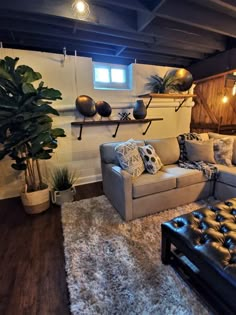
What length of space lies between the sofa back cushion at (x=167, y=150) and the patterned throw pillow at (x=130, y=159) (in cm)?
50

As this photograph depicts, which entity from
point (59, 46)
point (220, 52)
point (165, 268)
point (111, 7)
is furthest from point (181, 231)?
point (220, 52)

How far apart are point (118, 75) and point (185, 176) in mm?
2474

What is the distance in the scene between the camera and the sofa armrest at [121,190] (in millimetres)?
1959

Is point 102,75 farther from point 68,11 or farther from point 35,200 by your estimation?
point 35,200

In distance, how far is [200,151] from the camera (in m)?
2.66

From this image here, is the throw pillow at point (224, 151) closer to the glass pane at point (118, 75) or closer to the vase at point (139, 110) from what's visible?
the vase at point (139, 110)

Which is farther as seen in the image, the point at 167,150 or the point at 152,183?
the point at 167,150

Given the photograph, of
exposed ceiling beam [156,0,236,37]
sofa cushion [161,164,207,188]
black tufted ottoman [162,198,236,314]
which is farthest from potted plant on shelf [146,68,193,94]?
black tufted ottoman [162,198,236,314]

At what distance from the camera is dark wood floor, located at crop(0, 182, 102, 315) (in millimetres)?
1190

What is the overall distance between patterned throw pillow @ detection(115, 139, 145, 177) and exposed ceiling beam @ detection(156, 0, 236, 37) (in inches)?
63.1

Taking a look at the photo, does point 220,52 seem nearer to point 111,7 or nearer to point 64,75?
point 111,7

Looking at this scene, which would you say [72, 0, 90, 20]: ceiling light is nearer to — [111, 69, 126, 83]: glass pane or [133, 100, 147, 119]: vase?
[111, 69, 126, 83]: glass pane

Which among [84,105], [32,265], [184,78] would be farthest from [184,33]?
[32,265]

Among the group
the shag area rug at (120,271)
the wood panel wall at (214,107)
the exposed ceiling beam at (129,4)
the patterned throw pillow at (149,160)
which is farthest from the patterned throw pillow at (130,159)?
the wood panel wall at (214,107)
